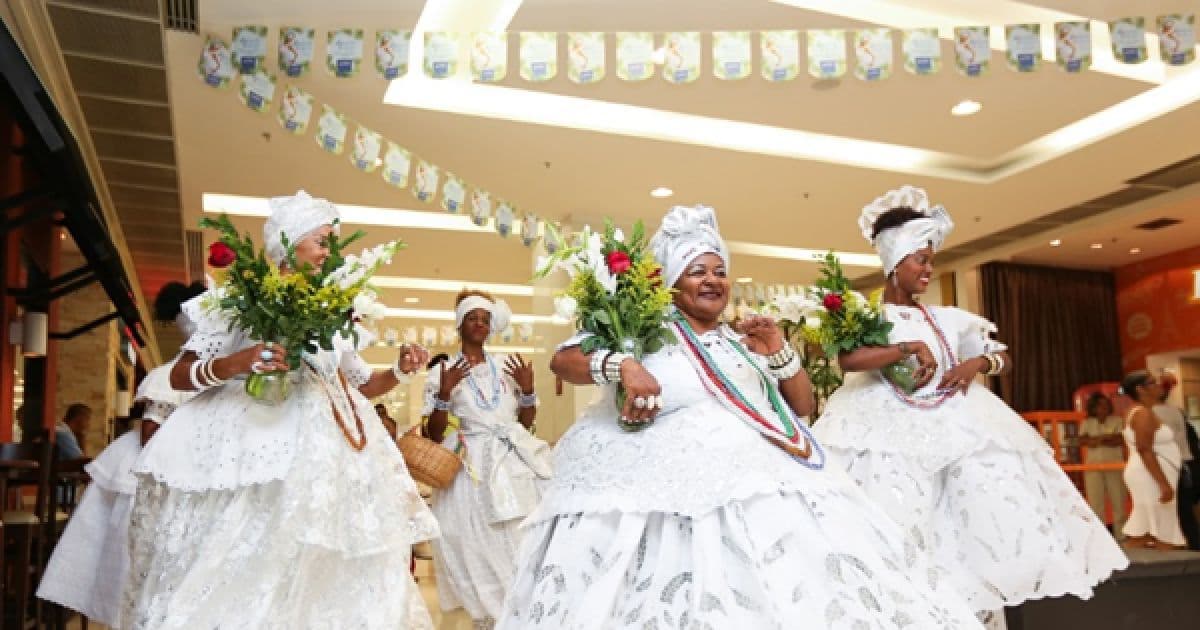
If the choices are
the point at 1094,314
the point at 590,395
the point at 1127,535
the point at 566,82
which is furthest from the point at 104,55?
the point at 1094,314

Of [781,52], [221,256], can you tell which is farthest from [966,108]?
[221,256]

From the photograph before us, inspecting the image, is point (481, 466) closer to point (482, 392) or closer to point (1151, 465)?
point (482, 392)

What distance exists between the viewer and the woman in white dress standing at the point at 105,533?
189 inches

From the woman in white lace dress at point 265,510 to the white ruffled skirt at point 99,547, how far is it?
2.09 meters

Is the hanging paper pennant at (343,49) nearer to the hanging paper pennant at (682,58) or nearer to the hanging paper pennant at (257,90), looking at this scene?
the hanging paper pennant at (257,90)

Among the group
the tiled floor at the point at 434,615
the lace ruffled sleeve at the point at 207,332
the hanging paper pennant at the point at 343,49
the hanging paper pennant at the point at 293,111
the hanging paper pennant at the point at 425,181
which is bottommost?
the tiled floor at the point at 434,615

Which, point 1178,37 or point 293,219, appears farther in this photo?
point 1178,37

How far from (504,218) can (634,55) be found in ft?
12.4

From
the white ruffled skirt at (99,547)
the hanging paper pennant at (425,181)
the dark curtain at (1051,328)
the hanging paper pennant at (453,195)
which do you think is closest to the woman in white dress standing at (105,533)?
the white ruffled skirt at (99,547)

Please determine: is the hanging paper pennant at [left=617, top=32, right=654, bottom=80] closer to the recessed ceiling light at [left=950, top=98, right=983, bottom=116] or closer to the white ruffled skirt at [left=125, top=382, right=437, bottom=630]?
the recessed ceiling light at [left=950, top=98, right=983, bottom=116]

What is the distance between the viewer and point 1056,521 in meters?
3.54

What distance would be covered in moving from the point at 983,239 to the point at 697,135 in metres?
5.98

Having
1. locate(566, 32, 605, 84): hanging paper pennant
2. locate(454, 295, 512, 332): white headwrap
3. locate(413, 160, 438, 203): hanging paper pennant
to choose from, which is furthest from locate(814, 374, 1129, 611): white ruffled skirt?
locate(413, 160, 438, 203): hanging paper pennant

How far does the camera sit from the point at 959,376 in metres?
3.81
